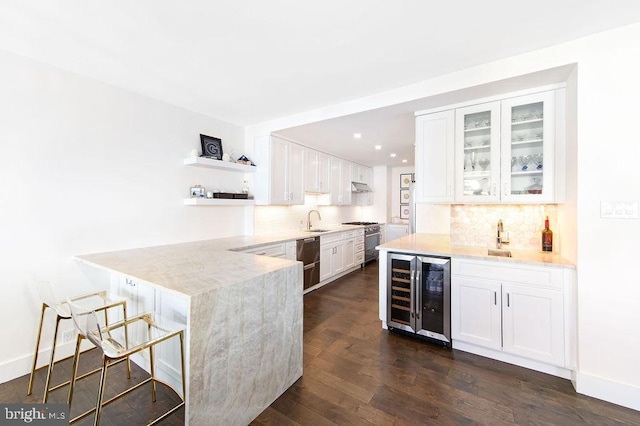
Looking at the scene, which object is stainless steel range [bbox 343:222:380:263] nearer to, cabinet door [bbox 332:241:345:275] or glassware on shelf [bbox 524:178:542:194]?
cabinet door [bbox 332:241:345:275]

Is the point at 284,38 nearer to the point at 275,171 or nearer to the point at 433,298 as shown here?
the point at 275,171

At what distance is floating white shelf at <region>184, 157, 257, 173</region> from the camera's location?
3.19 meters

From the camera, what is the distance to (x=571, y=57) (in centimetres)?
195

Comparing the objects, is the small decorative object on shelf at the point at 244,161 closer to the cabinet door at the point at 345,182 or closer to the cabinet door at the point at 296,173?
the cabinet door at the point at 296,173

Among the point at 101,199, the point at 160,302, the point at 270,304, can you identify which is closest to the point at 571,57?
the point at 270,304

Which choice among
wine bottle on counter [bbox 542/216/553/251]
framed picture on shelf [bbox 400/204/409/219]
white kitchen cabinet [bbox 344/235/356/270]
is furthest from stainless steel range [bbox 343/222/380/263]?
wine bottle on counter [bbox 542/216/553/251]

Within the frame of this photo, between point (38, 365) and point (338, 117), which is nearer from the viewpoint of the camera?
point (38, 365)

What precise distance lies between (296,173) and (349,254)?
77.0 inches

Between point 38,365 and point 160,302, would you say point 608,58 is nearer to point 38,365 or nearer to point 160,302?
point 160,302

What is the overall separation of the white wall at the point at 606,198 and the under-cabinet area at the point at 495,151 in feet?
0.96

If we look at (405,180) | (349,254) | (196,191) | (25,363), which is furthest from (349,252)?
(25,363)

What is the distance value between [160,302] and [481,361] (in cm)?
273

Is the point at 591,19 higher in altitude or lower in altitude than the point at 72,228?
higher

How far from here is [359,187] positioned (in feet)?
20.6
